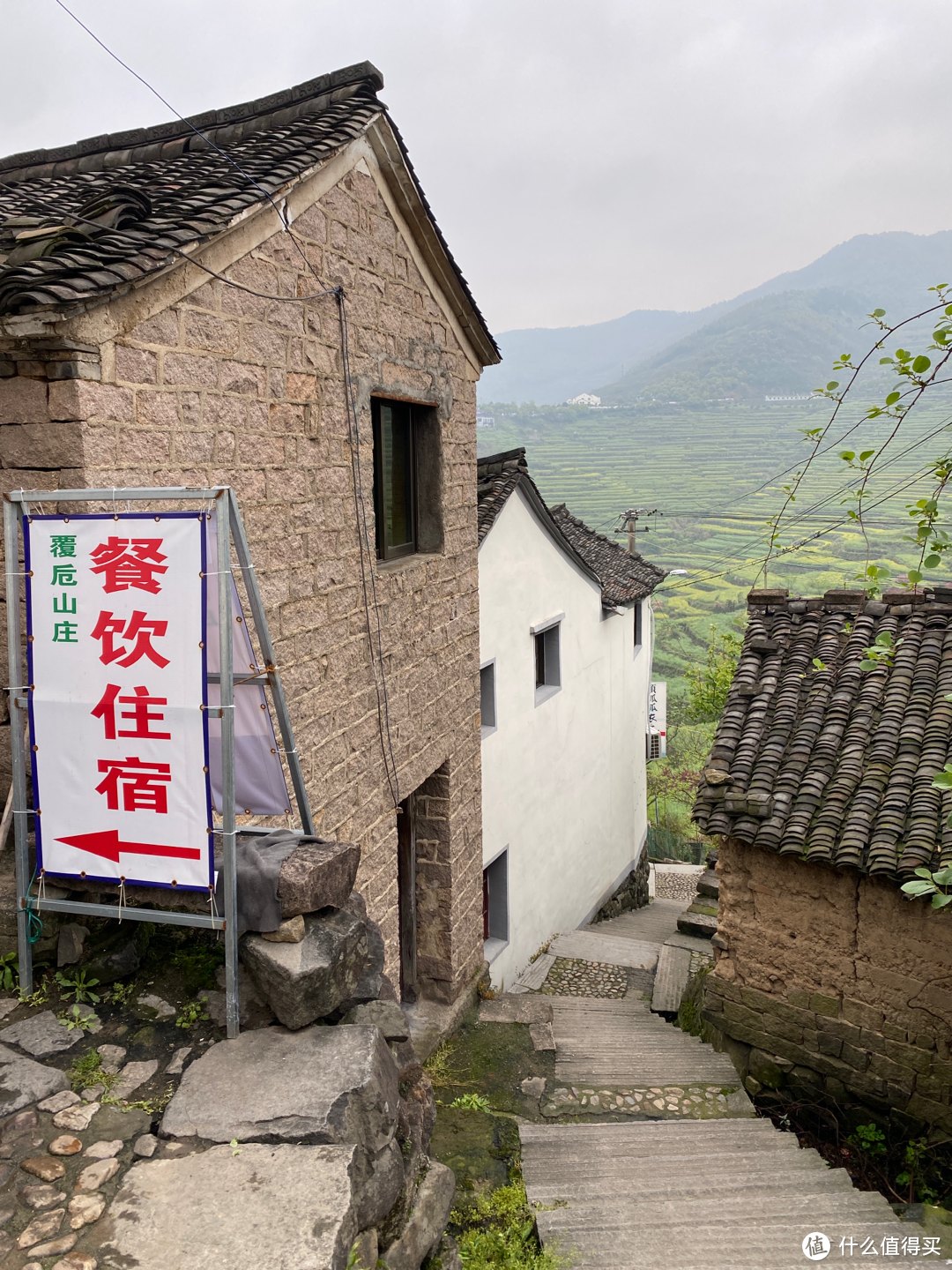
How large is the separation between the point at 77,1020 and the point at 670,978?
7334mm

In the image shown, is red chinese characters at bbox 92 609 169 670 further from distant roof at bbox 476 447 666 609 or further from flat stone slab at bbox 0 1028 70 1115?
distant roof at bbox 476 447 666 609

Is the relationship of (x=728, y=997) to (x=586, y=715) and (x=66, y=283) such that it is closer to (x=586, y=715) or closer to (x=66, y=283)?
(x=586, y=715)

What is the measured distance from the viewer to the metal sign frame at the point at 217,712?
2973 millimetres

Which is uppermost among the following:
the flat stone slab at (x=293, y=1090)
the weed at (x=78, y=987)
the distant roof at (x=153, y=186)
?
the distant roof at (x=153, y=186)

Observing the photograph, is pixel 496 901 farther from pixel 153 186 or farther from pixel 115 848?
pixel 153 186

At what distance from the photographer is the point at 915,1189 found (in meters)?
6.42

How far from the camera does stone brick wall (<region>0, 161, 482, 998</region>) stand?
140 inches

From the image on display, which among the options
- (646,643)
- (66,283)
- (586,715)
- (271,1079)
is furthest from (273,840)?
(646,643)

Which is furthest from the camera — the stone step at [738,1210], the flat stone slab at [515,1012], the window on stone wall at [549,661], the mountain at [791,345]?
the mountain at [791,345]

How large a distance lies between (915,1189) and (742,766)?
3253 mm

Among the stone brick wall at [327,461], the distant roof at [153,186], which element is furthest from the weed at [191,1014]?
the distant roof at [153,186]

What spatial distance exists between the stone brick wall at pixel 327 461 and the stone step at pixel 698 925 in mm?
4537

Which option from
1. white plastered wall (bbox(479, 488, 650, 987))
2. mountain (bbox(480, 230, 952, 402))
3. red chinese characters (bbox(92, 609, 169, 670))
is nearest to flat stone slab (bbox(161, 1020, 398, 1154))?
red chinese characters (bbox(92, 609, 169, 670))

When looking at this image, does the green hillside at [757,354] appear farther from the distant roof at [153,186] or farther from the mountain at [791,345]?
the distant roof at [153,186]
